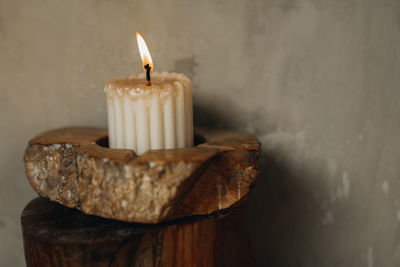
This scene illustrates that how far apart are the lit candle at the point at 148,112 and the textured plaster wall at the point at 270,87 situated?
0.73 feet

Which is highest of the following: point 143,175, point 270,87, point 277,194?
point 270,87

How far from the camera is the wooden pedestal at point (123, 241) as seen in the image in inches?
26.2

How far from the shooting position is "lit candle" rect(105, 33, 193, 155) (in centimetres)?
71

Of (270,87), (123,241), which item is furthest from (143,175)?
(270,87)

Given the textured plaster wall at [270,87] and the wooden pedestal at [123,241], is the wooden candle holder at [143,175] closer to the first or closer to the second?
the wooden pedestal at [123,241]

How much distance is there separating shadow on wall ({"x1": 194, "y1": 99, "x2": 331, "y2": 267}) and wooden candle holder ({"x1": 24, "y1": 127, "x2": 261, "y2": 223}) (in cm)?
18

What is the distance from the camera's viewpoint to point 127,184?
63 centimetres

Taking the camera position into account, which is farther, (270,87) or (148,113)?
(270,87)

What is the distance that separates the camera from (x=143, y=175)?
0.63 metres

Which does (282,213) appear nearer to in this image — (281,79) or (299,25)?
(281,79)

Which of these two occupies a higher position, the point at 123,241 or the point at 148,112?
the point at 148,112

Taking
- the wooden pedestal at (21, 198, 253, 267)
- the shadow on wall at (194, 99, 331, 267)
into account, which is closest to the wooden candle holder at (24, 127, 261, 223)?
the wooden pedestal at (21, 198, 253, 267)

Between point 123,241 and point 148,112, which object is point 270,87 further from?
point 123,241

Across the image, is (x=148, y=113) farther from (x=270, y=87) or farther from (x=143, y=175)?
(x=270, y=87)
